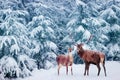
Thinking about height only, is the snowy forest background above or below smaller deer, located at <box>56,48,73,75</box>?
above

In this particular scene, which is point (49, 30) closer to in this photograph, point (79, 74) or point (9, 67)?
point (9, 67)

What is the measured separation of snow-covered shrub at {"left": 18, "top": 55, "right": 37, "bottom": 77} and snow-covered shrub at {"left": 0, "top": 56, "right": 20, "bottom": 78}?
0.23 metres

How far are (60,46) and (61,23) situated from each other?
5.10ft

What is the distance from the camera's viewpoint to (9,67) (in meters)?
9.91

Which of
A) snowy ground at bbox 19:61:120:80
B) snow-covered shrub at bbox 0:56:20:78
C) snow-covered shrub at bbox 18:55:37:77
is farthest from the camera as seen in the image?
snow-covered shrub at bbox 18:55:37:77

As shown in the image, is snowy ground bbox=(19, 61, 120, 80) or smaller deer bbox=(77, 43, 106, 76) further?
smaller deer bbox=(77, 43, 106, 76)

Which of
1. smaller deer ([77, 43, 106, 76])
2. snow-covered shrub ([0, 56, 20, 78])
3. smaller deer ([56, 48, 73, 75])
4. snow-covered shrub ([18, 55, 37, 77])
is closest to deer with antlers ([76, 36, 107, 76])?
smaller deer ([77, 43, 106, 76])

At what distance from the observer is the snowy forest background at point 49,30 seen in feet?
33.9

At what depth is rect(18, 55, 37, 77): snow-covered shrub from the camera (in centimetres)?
1019

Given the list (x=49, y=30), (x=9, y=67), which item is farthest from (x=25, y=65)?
(x=49, y=30)

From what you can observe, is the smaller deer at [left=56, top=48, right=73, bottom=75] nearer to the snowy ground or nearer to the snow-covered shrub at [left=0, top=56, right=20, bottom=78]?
the snowy ground

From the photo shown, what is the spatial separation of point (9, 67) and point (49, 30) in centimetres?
239

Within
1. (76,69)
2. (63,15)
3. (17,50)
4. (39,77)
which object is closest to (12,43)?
(17,50)

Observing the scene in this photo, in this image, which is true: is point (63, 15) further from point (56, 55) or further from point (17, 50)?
→ point (17, 50)
